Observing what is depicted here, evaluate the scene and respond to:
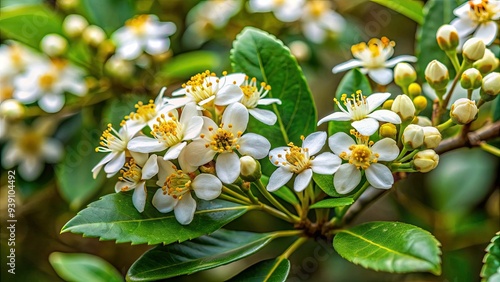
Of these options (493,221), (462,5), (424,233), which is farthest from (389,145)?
(493,221)

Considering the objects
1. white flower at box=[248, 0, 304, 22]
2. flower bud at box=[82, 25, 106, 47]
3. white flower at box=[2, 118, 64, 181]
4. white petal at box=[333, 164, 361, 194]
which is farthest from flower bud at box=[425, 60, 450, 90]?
white flower at box=[2, 118, 64, 181]

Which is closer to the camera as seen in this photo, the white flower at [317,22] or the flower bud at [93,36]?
the flower bud at [93,36]

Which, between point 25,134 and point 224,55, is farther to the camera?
point 224,55

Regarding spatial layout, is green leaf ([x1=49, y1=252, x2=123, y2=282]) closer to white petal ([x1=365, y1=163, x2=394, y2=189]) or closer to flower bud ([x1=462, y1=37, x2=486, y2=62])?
white petal ([x1=365, y1=163, x2=394, y2=189])

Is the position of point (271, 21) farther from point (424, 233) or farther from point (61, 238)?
point (424, 233)

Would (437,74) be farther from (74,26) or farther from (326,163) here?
(74,26)

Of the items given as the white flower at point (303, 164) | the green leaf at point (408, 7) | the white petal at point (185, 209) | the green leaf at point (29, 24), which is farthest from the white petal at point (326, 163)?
the green leaf at point (29, 24)

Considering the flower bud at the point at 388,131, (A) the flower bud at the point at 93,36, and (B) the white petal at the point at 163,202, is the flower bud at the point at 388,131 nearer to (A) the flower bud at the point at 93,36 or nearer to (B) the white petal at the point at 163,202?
(B) the white petal at the point at 163,202
